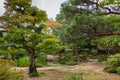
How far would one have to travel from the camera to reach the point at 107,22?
36.8 feet

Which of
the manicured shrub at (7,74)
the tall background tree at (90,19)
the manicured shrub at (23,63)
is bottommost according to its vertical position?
the manicured shrub at (23,63)

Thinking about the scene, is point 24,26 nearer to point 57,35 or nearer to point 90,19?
point 57,35

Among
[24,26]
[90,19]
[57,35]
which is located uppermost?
[24,26]

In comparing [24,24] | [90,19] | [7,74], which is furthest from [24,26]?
[7,74]

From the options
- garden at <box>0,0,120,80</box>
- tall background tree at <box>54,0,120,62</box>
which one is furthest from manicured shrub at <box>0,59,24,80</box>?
tall background tree at <box>54,0,120,62</box>

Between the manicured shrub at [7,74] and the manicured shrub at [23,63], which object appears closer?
the manicured shrub at [7,74]

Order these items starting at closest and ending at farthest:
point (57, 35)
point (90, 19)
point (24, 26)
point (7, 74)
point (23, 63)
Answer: point (7, 74) < point (90, 19) < point (24, 26) < point (57, 35) < point (23, 63)

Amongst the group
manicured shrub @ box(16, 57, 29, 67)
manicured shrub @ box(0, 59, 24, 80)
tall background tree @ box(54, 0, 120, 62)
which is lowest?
manicured shrub @ box(16, 57, 29, 67)

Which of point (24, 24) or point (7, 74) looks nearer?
point (7, 74)

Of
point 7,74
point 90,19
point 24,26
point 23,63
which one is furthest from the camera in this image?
point 23,63

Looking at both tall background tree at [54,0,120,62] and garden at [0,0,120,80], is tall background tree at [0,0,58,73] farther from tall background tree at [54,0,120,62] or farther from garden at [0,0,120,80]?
tall background tree at [54,0,120,62]

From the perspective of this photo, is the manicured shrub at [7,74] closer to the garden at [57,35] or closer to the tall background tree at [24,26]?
the garden at [57,35]

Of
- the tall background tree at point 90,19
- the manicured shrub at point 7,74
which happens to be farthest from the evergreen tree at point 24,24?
the manicured shrub at point 7,74

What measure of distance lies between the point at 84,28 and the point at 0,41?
693 centimetres
